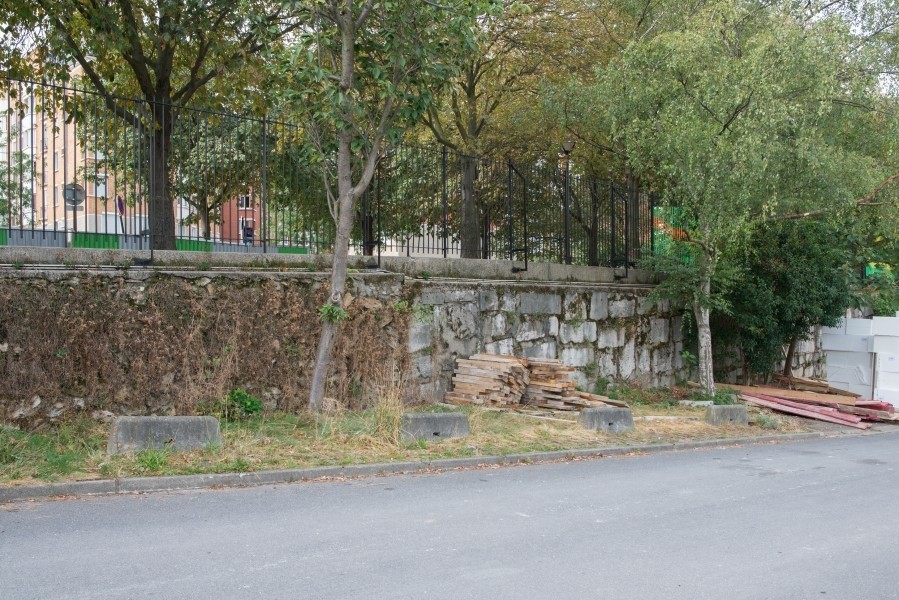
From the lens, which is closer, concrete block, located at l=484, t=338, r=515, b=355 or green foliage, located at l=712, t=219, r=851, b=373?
concrete block, located at l=484, t=338, r=515, b=355

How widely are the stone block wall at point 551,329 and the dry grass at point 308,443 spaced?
1182mm

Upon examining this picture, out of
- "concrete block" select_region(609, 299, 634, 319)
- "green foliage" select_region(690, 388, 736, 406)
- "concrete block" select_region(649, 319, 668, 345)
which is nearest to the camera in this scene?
"green foliage" select_region(690, 388, 736, 406)

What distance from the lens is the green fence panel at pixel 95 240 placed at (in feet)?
33.4

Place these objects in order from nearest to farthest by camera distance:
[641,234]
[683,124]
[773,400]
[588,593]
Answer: [588,593] < [683,124] < [773,400] < [641,234]

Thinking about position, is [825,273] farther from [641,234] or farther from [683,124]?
[683,124]

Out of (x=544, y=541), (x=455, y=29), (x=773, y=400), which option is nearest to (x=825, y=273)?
(x=773, y=400)

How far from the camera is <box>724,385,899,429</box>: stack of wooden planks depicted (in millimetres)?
16219

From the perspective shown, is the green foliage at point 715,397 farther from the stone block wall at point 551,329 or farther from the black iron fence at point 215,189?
the black iron fence at point 215,189

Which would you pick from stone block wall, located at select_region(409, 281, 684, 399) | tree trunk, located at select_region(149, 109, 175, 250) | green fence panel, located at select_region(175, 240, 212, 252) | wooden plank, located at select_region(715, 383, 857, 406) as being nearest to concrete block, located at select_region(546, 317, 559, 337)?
stone block wall, located at select_region(409, 281, 684, 399)

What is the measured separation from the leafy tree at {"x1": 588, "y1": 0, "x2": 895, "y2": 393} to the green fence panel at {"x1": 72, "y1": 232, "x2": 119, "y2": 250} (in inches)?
362

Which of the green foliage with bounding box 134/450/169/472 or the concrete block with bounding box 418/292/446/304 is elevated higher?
the concrete block with bounding box 418/292/446/304

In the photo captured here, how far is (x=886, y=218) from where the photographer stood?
18.2 metres

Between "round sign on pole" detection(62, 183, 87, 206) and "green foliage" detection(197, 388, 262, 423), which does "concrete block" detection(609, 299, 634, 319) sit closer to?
"green foliage" detection(197, 388, 262, 423)

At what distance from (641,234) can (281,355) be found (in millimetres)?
9621
